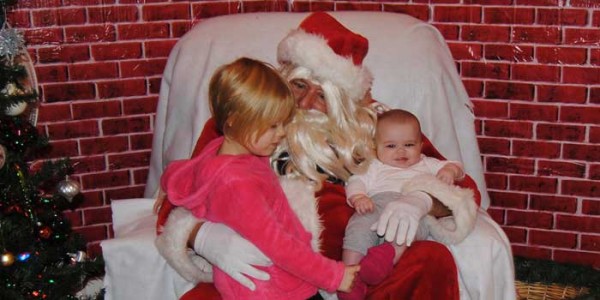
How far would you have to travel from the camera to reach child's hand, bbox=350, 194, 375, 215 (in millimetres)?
Result: 2359

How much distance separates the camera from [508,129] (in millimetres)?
3396

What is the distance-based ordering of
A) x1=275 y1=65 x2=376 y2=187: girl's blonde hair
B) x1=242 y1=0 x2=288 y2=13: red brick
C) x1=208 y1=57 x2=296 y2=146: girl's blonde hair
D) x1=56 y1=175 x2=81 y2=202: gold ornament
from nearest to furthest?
1. x1=208 y1=57 x2=296 y2=146: girl's blonde hair
2. x1=275 y1=65 x2=376 y2=187: girl's blonde hair
3. x1=56 y1=175 x2=81 y2=202: gold ornament
4. x1=242 y1=0 x2=288 y2=13: red brick

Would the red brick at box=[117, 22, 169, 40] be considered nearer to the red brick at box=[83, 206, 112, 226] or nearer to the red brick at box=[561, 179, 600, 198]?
the red brick at box=[83, 206, 112, 226]

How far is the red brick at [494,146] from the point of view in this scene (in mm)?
3424

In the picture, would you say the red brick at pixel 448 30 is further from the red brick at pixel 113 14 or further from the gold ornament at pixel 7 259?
the gold ornament at pixel 7 259

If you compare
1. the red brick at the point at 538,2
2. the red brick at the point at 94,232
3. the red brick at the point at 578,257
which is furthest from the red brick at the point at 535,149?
the red brick at the point at 94,232

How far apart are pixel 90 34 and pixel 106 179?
62 centimetres

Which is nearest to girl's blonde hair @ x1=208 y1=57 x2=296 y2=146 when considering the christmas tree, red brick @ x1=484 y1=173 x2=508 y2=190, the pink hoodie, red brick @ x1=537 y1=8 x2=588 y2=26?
the pink hoodie

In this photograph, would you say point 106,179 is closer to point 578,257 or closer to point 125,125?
point 125,125

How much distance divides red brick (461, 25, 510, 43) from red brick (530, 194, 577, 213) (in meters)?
0.70

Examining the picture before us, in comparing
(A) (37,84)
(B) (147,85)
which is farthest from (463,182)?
(A) (37,84)

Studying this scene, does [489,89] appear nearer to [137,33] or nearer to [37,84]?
[137,33]

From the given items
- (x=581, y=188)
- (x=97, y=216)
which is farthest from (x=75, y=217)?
(x=581, y=188)

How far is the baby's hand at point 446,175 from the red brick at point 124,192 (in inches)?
59.8
